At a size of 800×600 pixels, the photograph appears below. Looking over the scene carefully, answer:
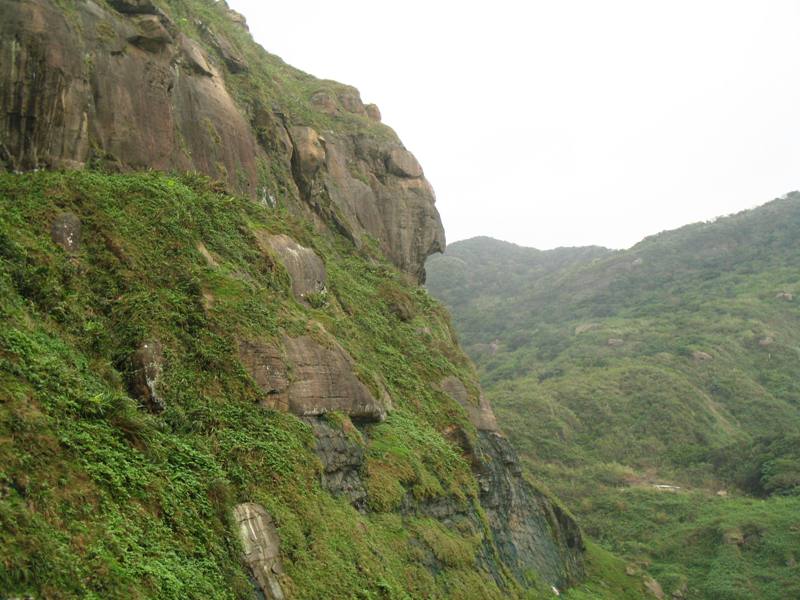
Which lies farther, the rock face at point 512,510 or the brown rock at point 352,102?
the brown rock at point 352,102

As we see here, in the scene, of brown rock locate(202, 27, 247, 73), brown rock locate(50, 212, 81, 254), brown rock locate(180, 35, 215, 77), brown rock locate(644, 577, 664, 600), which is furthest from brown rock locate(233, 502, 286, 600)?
brown rock locate(644, 577, 664, 600)

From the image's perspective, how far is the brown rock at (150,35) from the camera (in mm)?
20125

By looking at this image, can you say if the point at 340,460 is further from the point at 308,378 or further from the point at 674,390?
the point at 674,390

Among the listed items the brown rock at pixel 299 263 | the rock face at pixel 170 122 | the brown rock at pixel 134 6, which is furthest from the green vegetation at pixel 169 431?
the brown rock at pixel 134 6

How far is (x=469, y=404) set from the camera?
82.5ft

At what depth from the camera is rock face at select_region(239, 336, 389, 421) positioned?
557 inches

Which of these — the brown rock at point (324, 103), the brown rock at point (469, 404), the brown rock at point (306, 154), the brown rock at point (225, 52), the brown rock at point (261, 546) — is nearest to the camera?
the brown rock at point (261, 546)

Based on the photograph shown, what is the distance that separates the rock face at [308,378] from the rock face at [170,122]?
6.81m

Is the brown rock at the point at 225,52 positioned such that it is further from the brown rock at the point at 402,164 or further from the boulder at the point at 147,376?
the boulder at the point at 147,376

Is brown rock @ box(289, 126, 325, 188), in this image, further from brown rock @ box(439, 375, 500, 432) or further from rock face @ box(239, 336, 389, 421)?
rock face @ box(239, 336, 389, 421)

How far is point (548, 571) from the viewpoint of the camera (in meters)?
25.7

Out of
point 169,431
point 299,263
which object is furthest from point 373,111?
point 169,431

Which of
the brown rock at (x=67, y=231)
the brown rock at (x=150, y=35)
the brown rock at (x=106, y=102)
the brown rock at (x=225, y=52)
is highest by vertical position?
the brown rock at (x=225, y=52)

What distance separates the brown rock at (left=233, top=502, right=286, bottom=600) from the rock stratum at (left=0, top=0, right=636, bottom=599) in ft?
0.12
